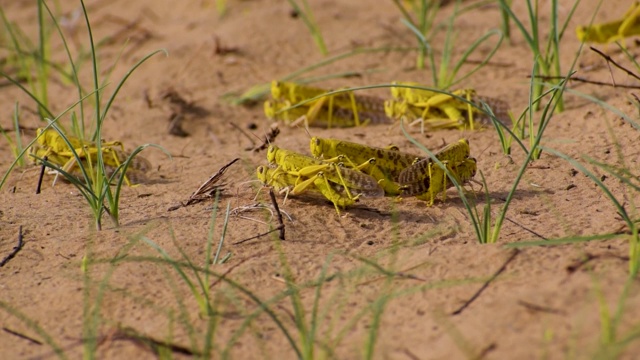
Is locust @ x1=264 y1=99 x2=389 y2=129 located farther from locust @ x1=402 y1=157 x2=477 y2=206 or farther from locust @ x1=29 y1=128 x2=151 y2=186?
locust @ x1=402 y1=157 x2=477 y2=206

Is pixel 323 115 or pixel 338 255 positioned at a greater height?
pixel 323 115

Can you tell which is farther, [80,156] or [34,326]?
[80,156]

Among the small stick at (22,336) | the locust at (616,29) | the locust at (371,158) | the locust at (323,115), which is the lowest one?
the small stick at (22,336)

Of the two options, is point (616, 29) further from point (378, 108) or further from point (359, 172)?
point (359, 172)

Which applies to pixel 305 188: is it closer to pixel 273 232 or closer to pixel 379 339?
pixel 273 232

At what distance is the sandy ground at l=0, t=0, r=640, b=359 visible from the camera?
3016 mm

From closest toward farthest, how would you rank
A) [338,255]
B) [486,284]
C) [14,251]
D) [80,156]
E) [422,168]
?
[486,284] < [338,255] < [14,251] < [422,168] < [80,156]

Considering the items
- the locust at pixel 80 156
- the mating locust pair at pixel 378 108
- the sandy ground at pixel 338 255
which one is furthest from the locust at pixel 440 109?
the locust at pixel 80 156

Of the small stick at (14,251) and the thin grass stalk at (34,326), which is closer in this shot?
the thin grass stalk at (34,326)

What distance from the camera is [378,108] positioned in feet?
20.3

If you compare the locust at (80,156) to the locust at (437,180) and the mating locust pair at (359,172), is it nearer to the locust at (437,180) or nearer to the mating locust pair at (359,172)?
the mating locust pair at (359,172)

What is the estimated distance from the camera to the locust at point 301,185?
430 cm

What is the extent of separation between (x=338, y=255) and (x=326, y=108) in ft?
8.58

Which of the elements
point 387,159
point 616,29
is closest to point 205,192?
point 387,159
